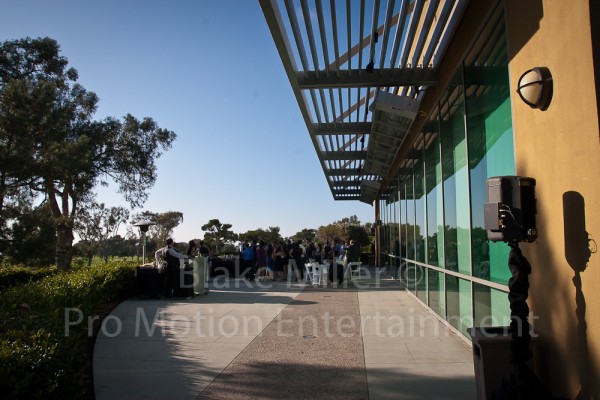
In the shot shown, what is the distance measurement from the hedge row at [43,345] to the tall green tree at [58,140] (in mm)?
6123

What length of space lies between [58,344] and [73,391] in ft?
1.34

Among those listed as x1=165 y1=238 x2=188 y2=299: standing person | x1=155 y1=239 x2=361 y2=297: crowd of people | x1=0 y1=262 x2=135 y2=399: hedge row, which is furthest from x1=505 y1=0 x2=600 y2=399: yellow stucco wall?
x1=155 y1=239 x2=361 y2=297: crowd of people

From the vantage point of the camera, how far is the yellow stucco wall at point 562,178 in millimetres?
3143

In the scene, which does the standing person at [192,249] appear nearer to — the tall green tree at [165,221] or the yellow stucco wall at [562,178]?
the yellow stucco wall at [562,178]

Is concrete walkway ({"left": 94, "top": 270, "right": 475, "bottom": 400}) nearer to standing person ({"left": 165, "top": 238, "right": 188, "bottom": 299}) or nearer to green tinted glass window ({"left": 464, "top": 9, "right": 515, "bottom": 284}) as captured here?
standing person ({"left": 165, "top": 238, "right": 188, "bottom": 299})

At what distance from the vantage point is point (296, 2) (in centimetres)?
602

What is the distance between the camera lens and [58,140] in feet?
47.8

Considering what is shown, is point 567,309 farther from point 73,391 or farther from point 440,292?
point 440,292

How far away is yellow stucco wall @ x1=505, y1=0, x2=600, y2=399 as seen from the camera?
314 cm

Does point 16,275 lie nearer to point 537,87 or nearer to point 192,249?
point 192,249

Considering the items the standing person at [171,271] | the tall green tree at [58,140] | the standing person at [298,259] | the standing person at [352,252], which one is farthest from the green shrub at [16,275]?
the standing person at [352,252]

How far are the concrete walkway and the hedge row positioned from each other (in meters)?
0.61

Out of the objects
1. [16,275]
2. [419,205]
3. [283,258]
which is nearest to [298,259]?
[283,258]

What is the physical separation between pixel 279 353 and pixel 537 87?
4332 mm
